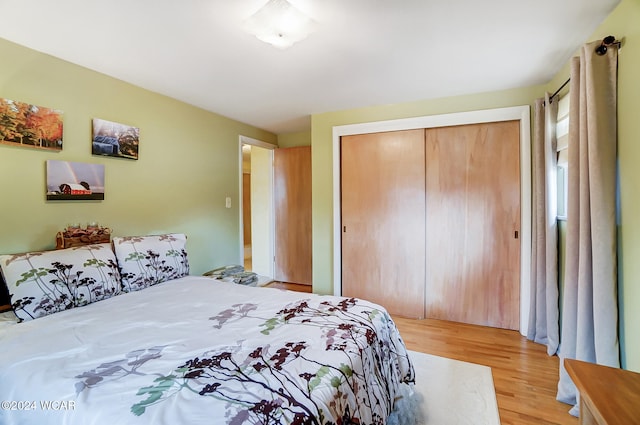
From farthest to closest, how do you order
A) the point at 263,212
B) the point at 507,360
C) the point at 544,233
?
the point at 263,212 < the point at 544,233 < the point at 507,360

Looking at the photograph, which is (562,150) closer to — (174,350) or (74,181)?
(174,350)

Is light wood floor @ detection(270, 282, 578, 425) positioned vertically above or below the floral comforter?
below

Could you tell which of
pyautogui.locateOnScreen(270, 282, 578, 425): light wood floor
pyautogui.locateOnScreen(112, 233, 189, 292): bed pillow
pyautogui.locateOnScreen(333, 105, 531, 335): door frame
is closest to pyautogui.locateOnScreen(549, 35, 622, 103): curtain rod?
pyautogui.locateOnScreen(333, 105, 531, 335): door frame

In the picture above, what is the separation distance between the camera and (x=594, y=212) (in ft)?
4.94

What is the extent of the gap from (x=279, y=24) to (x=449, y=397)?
2.43m

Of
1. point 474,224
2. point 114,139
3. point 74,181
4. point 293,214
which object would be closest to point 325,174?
point 293,214

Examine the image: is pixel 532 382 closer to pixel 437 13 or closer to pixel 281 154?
pixel 437 13

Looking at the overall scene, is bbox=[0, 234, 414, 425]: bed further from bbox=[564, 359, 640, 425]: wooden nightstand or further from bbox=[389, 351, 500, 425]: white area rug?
bbox=[564, 359, 640, 425]: wooden nightstand

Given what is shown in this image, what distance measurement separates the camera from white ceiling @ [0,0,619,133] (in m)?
1.53

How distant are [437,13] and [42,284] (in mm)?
2663

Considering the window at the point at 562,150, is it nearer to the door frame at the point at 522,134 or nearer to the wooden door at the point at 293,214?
the door frame at the point at 522,134

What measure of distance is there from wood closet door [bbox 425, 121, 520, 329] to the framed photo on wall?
2.80 meters

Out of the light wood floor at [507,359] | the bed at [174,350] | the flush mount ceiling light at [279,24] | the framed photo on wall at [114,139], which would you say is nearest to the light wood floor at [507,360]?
the light wood floor at [507,359]

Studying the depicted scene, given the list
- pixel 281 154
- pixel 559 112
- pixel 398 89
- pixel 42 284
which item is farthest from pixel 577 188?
pixel 281 154
